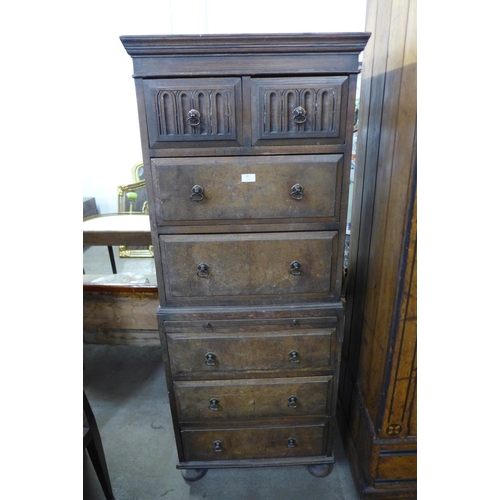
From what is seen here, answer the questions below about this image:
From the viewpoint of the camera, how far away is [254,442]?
1483 mm

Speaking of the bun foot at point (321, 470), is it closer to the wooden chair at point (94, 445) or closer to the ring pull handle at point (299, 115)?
the wooden chair at point (94, 445)

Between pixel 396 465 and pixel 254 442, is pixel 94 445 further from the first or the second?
pixel 396 465

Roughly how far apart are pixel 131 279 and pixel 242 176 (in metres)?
1.42

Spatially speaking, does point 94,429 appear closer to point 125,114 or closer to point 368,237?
point 368,237

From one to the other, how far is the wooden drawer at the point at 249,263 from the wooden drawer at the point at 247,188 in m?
0.07

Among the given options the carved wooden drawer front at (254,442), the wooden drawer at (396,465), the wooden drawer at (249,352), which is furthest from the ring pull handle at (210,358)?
the wooden drawer at (396,465)

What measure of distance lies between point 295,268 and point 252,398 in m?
0.58

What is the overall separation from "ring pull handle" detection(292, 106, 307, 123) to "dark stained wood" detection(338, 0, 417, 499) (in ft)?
0.99

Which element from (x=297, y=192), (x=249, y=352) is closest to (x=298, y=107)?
(x=297, y=192)

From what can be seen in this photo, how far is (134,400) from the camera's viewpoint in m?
2.03

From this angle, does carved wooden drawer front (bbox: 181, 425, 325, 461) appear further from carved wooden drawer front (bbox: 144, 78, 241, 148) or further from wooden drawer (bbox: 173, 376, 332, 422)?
carved wooden drawer front (bbox: 144, 78, 241, 148)

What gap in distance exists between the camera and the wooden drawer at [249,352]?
4.25 ft

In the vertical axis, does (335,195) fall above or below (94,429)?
above

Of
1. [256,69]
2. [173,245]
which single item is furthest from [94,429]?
[256,69]
